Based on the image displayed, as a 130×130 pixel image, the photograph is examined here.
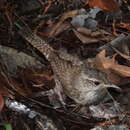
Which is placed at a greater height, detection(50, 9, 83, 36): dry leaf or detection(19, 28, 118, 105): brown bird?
detection(50, 9, 83, 36): dry leaf

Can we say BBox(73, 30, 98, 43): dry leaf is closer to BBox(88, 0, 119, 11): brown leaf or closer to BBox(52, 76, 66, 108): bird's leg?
BBox(88, 0, 119, 11): brown leaf

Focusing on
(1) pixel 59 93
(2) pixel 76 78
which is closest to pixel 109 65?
(2) pixel 76 78

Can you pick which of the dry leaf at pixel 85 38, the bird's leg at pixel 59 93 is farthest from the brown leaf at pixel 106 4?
the bird's leg at pixel 59 93

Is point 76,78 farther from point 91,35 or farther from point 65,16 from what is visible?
point 65,16

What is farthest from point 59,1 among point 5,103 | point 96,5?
point 5,103

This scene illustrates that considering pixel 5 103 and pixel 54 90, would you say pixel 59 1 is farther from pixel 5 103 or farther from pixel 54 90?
pixel 5 103

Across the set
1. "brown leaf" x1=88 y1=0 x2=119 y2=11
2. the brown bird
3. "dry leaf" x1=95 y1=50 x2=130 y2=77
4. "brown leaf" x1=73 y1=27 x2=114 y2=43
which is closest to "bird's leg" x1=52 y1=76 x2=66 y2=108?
the brown bird

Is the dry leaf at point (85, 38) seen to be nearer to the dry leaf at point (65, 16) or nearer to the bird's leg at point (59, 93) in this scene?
the dry leaf at point (65, 16)
